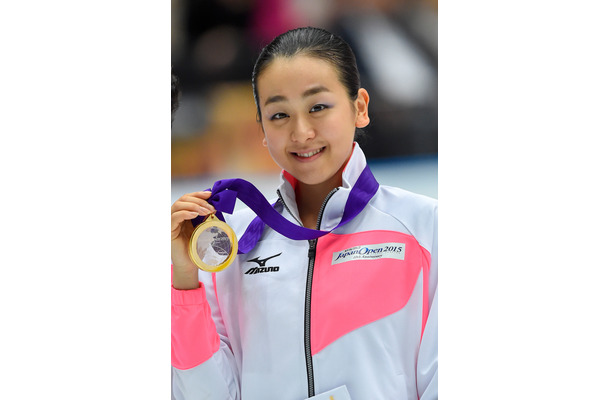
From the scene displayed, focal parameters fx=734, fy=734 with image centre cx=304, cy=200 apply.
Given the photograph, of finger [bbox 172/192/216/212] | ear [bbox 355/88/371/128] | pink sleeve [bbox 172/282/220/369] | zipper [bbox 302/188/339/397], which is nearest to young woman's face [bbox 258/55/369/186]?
ear [bbox 355/88/371/128]

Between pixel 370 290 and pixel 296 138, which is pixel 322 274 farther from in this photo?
pixel 296 138

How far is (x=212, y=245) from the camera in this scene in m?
2.13

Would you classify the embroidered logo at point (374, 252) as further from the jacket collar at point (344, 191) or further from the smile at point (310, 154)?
the smile at point (310, 154)

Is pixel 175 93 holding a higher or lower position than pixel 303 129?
higher

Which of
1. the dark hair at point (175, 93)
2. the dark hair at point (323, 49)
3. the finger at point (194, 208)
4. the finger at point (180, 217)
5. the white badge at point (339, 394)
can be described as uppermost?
the dark hair at point (323, 49)

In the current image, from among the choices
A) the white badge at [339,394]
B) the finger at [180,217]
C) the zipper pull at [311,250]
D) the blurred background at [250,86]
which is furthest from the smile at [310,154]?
the white badge at [339,394]

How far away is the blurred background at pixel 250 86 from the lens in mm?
2072

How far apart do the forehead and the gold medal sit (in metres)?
0.43

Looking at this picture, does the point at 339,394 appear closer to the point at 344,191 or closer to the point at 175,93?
the point at 344,191

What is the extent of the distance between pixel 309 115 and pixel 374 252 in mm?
424

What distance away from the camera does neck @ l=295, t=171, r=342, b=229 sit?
2.12 m

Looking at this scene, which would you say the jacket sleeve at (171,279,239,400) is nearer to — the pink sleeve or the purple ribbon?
the pink sleeve

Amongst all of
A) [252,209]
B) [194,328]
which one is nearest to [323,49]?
[252,209]

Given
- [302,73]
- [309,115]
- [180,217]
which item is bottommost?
[180,217]
